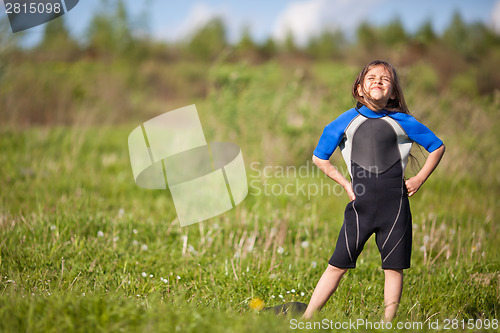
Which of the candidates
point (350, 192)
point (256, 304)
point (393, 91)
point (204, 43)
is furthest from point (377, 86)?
point (204, 43)

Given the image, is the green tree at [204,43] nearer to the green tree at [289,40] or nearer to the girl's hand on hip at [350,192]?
the green tree at [289,40]

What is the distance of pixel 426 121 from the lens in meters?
5.83

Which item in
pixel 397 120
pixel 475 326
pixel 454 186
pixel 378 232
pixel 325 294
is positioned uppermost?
pixel 397 120

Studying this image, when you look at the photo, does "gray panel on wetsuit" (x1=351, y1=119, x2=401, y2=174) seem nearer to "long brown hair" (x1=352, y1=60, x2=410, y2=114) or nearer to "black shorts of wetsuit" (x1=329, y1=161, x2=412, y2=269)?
"black shorts of wetsuit" (x1=329, y1=161, x2=412, y2=269)

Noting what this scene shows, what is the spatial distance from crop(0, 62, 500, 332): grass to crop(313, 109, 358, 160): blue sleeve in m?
0.88

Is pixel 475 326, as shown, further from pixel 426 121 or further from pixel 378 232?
pixel 426 121

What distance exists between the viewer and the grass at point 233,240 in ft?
6.63

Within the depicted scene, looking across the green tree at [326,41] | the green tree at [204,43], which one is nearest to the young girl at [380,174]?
the green tree at [204,43]

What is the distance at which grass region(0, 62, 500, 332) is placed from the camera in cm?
202

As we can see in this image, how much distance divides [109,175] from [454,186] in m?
4.58

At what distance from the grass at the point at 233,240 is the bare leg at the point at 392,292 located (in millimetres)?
71

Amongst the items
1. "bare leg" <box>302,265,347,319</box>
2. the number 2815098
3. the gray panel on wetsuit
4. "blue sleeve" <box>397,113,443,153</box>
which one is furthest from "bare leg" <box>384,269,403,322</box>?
the number 2815098

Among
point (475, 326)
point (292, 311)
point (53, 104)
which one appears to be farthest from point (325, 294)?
point (53, 104)

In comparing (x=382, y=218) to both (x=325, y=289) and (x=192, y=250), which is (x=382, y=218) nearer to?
(x=325, y=289)
